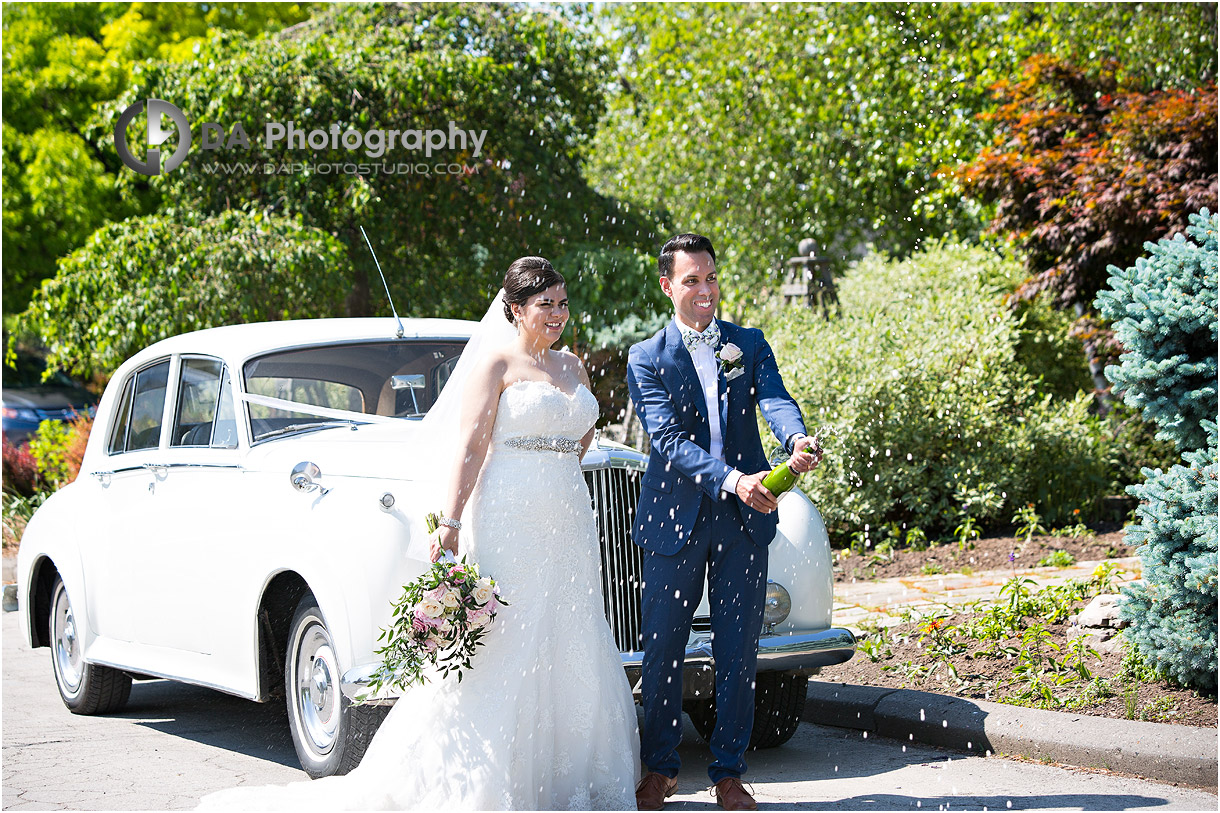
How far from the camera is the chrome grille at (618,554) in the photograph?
16.9 feet

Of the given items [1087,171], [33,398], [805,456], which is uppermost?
[1087,171]

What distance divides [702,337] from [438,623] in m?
1.50

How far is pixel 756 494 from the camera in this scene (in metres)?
4.30

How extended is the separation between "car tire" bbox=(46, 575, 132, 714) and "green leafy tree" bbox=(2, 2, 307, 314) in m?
13.4

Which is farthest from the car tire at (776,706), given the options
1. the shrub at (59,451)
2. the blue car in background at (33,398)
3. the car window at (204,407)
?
the blue car in background at (33,398)

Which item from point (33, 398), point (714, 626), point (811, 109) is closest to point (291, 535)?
point (714, 626)

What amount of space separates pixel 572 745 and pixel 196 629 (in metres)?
2.09

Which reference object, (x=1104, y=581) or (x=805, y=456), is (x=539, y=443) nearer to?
(x=805, y=456)

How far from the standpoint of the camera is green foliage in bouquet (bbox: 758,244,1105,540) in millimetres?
9758

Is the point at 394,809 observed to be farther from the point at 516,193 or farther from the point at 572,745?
the point at 516,193

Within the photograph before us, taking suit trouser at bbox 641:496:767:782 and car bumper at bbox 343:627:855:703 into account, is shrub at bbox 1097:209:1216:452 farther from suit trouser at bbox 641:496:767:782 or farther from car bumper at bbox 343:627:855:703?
suit trouser at bbox 641:496:767:782

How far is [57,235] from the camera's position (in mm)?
20281

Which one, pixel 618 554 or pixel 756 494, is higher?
pixel 756 494

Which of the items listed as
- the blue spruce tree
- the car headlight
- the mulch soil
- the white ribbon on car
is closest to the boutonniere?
the car headlight
